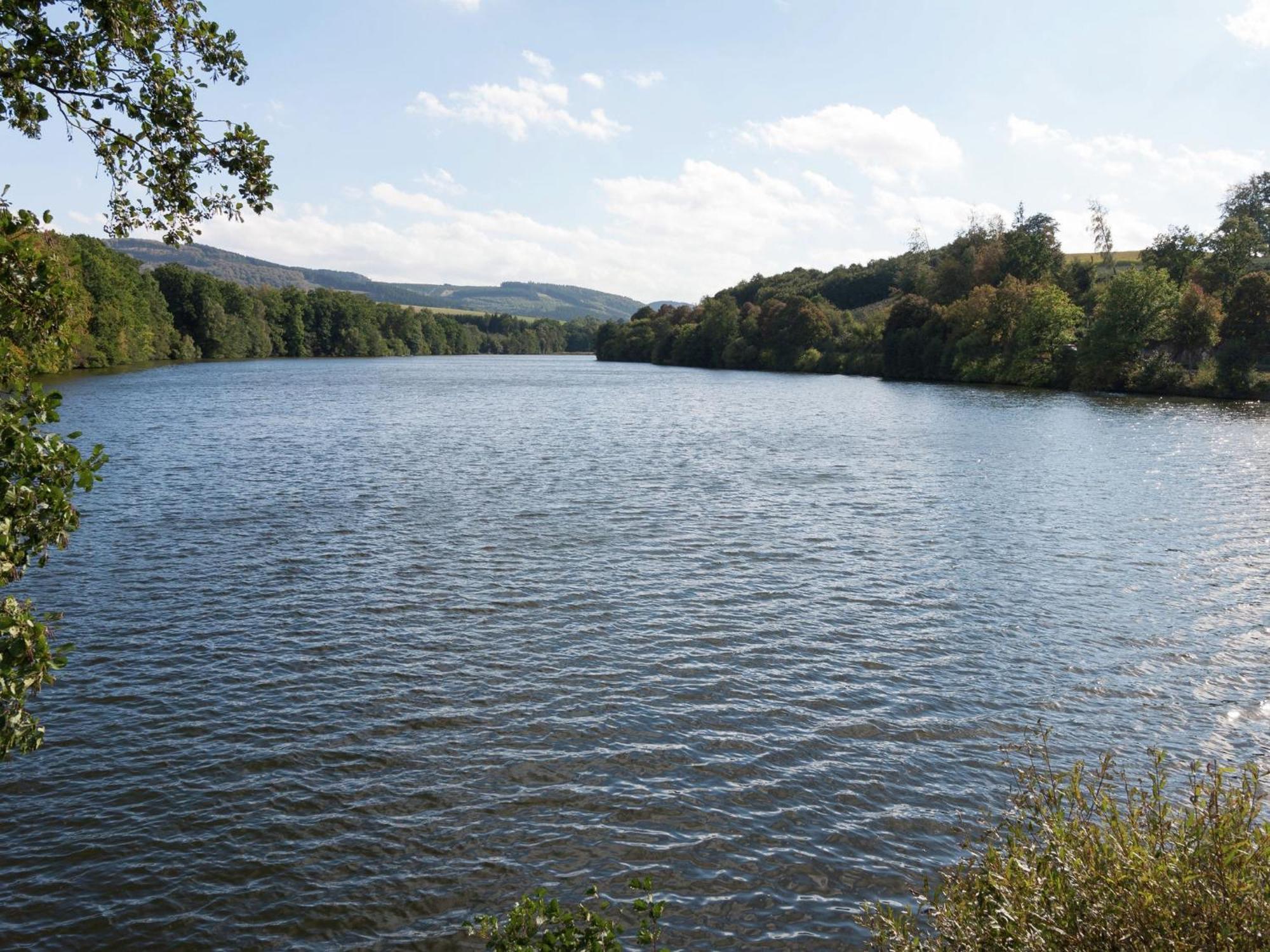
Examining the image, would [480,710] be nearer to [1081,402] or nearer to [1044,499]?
[1044,499]

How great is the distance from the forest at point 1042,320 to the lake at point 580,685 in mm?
49314

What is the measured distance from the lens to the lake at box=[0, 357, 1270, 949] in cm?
901

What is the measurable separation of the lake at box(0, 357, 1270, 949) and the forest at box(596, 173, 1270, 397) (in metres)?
49.3

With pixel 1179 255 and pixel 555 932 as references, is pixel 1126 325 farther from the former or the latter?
pixel 555 932

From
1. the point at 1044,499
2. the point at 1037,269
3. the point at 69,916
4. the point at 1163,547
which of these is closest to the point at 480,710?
the point at 69,916

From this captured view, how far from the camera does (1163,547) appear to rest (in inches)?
907

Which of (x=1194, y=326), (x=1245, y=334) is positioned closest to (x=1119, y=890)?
(x=1245, y=334)

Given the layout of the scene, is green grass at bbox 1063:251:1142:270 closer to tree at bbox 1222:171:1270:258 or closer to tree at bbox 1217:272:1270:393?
tree at bbox 1222:171:1270:258

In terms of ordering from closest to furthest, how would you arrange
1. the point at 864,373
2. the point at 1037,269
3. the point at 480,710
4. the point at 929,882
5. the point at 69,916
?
the point at 69,916 < the point at 929,882 < the point at 480,710 < the point at 1037,269 < the point at 864,373

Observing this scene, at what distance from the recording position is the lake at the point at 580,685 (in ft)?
29.6

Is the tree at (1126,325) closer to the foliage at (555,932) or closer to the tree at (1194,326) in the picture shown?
the tree at (1194,326)

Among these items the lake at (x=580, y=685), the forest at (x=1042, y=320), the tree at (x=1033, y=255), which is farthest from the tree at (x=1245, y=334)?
the lake at (x=580, y=685)

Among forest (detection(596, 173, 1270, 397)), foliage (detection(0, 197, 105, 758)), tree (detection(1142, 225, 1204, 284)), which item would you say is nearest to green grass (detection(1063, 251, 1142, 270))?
forest (detection(596, 173, 1270, 397))

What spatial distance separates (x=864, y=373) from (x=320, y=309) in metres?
120
